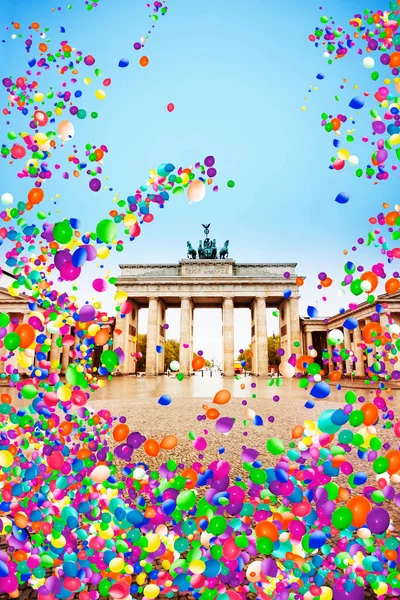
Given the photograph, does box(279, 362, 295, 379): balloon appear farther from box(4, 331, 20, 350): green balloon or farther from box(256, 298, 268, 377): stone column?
box(256, 298, 268, 377): stone column

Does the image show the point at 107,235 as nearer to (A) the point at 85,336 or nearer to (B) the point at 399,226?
(A) the point at 85,336

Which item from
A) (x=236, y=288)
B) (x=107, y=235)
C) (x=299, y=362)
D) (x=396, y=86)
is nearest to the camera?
(x=107, y=235)

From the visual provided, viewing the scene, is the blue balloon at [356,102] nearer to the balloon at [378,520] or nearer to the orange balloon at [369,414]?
the orange balloon at [369,414]

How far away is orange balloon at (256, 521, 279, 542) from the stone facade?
4721cm

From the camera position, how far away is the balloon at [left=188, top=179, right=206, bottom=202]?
3.29m

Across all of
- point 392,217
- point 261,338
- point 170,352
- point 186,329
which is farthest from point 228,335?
point 392,217

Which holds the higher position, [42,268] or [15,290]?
[42,268]

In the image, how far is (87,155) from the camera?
3432mm

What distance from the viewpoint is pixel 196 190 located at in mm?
3307

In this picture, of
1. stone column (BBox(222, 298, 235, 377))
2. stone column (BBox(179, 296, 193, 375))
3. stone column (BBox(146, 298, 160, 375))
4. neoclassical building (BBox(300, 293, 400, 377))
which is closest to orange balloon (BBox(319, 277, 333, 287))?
neoclassical building (BBox(300, 293, 400, 377))

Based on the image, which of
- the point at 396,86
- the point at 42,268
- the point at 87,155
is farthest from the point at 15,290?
the point at 396,86

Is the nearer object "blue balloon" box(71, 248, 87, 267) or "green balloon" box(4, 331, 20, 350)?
"blue balloon" box(71, 248, 87, 267)

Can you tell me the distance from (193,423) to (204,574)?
6.92 meters

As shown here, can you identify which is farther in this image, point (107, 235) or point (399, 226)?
point (399, 226)
